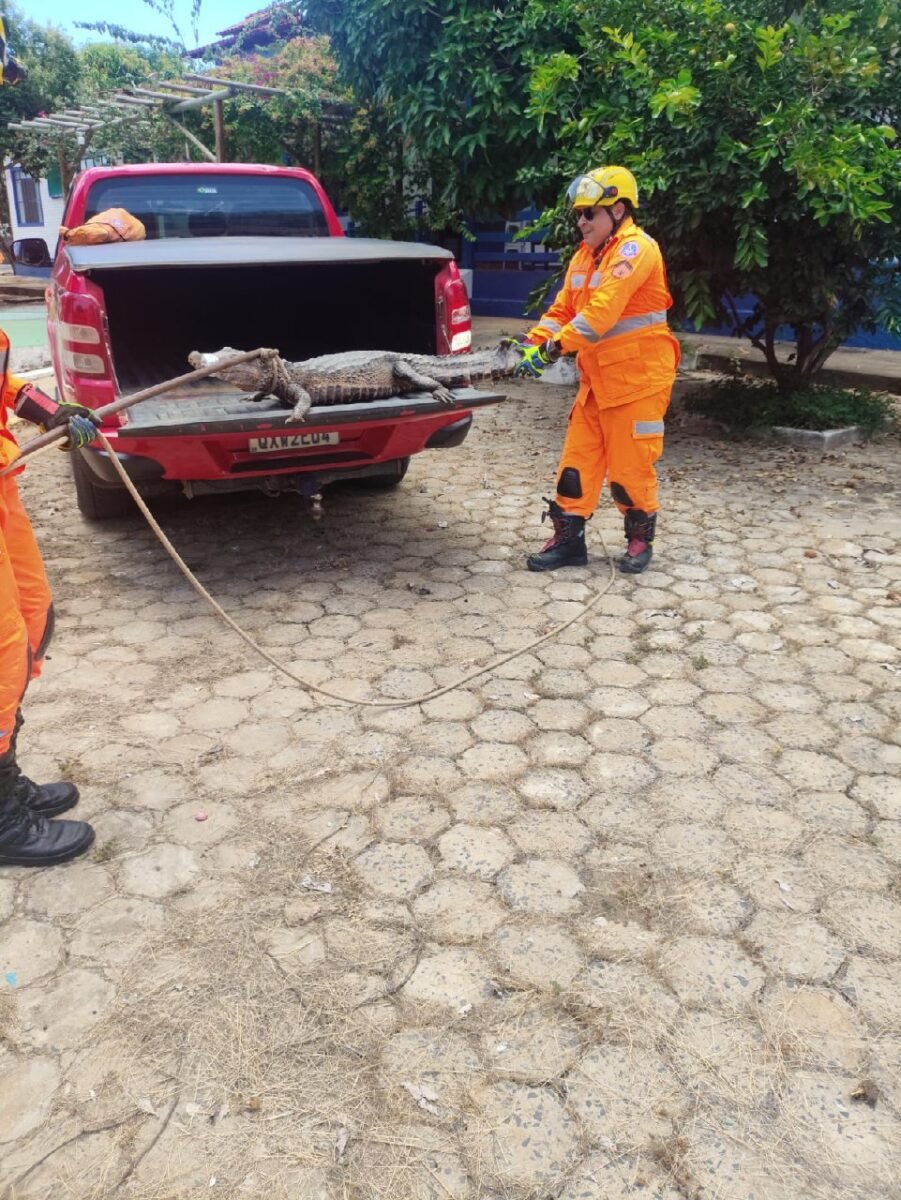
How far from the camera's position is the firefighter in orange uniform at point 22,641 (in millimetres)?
2326

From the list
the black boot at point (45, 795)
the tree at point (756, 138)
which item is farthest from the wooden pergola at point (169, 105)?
the black boot at point (45, 795)

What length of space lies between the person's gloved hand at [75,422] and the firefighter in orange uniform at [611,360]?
1928 mm

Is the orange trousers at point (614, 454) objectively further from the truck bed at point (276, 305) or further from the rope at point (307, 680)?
the truck bed at point (276, 305)

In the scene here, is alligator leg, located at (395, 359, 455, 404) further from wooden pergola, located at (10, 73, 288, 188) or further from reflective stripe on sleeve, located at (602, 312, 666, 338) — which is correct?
wooden pergola, located at (10, 73, 288, 188)

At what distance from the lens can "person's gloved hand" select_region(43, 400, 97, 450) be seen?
259 centimetres

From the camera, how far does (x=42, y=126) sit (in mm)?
15289

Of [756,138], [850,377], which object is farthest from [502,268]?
[756,138]

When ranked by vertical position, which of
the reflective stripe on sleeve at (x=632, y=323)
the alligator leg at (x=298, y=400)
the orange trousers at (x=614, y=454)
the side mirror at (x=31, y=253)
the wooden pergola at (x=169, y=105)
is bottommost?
the orange trousers at (x=614, y=454)

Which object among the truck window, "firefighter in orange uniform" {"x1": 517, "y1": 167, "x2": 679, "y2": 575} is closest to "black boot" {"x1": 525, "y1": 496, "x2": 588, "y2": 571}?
"firefighter in orange uniform" {"x1": 517, "y1": 167, "x2": 679, "y2": 575}

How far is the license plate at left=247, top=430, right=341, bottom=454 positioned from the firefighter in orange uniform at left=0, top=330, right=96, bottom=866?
102 centimetres

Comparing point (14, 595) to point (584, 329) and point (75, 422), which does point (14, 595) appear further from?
point (584, 329)

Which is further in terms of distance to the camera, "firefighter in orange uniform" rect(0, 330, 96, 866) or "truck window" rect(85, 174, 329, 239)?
"truck window" rect(85, 174, 329, 239)

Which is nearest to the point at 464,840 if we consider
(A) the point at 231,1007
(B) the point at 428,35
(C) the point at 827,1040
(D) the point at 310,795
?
(D) the point at 310,795

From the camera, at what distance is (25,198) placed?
2700 centimetres
